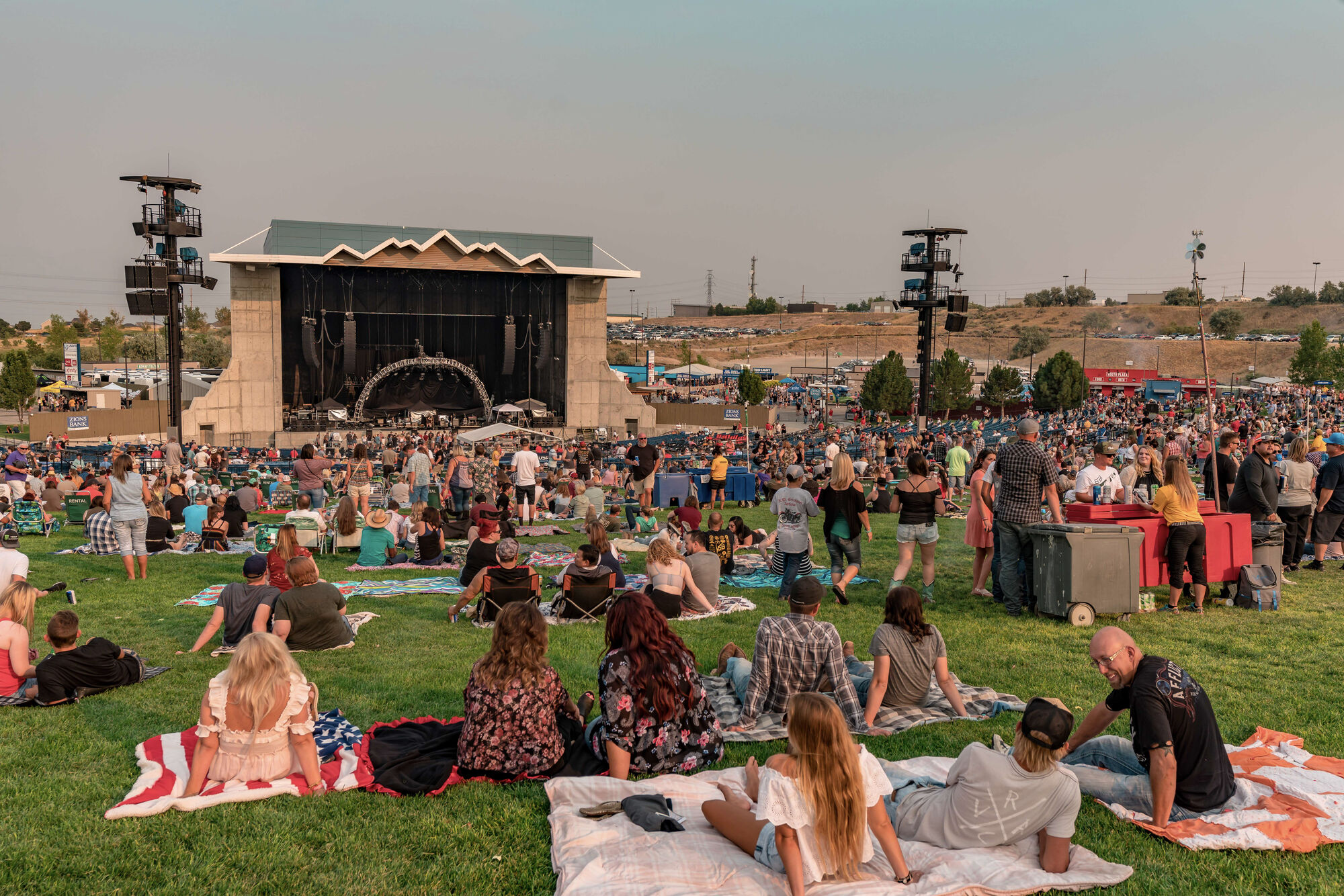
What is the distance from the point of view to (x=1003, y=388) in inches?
2253

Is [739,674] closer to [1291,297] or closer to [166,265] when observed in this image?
[166,265]

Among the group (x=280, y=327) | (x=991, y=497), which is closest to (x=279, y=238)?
(x=280, y=327)

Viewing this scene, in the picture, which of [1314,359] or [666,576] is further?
[1314,359]

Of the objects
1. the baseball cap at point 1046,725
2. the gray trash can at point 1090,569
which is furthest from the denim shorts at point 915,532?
the baseball cap at point 1046,725

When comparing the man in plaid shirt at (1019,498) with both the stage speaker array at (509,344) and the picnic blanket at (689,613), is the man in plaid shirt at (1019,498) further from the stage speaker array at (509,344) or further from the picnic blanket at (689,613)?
the stage speaker array at (509,344)

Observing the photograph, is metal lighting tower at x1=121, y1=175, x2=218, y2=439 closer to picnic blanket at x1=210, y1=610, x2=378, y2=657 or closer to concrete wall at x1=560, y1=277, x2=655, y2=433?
concrete wall at x1=560, y1=277, x2=655, y2=433

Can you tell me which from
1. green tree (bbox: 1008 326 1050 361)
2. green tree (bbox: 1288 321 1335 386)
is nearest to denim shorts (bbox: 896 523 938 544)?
green tree (bbox: 1288 321 1335 386)

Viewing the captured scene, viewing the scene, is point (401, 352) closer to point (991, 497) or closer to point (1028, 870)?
point (991, 497)

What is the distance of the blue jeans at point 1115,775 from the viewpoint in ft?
14.7

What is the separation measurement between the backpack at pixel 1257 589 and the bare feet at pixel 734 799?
6372 millimetres

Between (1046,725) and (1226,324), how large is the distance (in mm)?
126578

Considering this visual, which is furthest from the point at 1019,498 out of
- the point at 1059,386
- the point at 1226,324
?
the point at 1226,324

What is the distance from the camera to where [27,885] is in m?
3.74

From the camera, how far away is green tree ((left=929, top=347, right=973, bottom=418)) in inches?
2172
